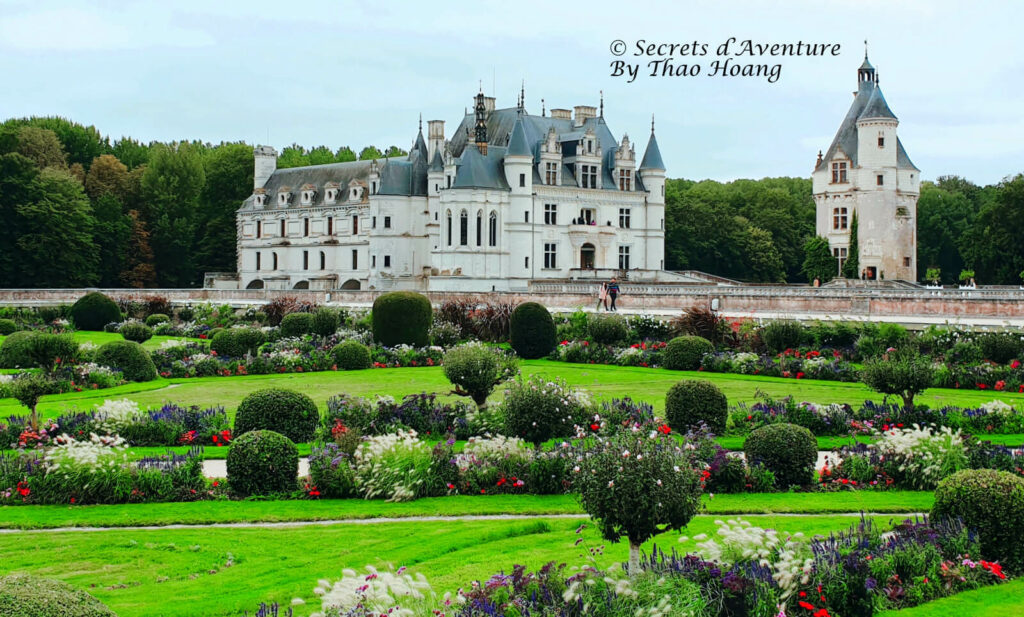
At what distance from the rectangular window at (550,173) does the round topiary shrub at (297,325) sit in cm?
2892

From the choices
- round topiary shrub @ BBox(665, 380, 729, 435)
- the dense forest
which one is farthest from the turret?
round topiary shrub @ BBox(665, 380, 729, 435)

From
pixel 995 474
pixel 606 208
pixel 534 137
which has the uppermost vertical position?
pixel 534 137

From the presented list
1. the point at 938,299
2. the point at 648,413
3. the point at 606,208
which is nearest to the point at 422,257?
the point at 606,208

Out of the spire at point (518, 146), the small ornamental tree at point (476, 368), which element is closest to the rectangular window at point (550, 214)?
the spire at point (518, 146)

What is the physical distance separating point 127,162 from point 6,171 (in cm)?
2086

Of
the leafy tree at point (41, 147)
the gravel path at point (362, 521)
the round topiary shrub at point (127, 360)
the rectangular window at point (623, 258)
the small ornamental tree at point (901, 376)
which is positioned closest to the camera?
the gravel path at point (362, 521)

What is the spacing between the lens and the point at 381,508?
12.4 metres

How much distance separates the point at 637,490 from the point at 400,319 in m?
21.7

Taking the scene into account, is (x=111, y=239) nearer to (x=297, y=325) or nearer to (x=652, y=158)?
(x=652, y=158)

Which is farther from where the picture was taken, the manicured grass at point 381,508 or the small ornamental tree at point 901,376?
the small ornamental tree at point 901,376

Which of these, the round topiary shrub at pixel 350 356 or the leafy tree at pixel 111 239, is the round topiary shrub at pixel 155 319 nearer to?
the round topiary shrub at pixel 350 356

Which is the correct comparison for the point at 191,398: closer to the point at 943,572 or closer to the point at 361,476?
Result: the point at 361,476

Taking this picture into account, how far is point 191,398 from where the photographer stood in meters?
21.5

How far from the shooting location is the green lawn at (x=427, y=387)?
20250 millimetres
